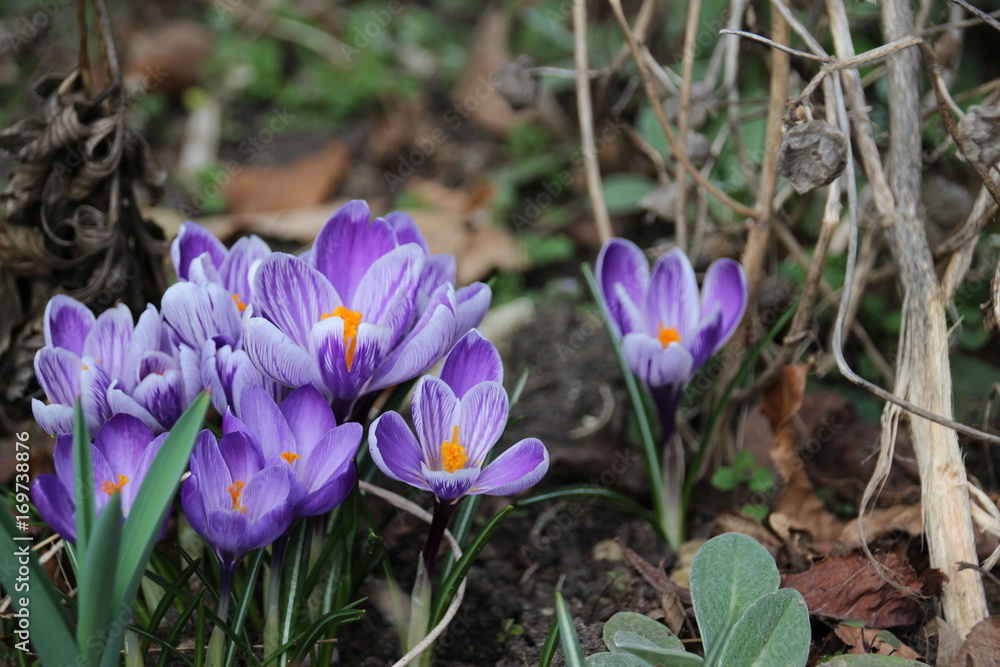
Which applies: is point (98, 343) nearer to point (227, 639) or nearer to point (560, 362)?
point (227, 639)

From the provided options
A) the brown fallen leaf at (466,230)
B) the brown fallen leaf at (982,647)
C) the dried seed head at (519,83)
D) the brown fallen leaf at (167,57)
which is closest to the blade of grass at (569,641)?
the brown fallen leaf at (982,647)

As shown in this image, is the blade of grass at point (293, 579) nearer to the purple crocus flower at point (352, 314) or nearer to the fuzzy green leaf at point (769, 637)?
the purple crocus flower at point (352, 314)

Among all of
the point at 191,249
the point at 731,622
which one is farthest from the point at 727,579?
the point at 191,249

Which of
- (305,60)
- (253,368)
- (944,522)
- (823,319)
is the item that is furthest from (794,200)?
(305,60)

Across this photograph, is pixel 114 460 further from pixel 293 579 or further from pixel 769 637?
pixel 769 637

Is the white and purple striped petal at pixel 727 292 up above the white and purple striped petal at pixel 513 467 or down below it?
above
